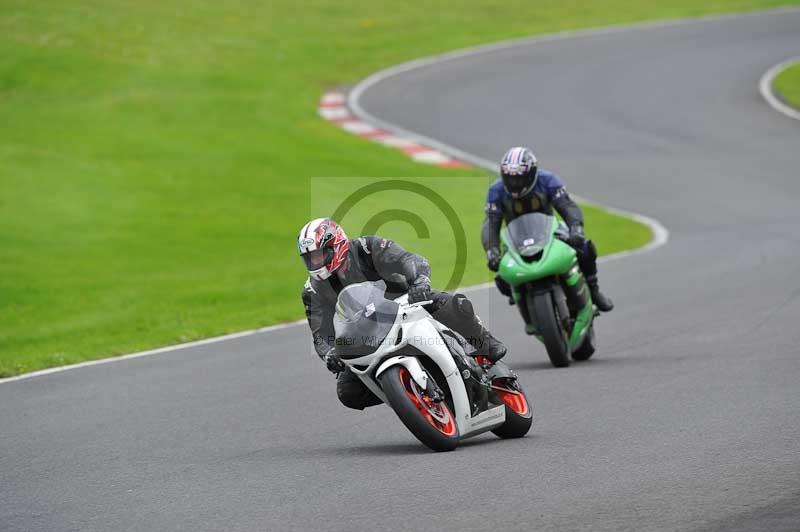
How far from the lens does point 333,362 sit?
25.4ft

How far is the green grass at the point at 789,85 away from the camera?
1262 inches

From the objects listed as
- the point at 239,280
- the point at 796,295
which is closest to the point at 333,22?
the point at 239,280

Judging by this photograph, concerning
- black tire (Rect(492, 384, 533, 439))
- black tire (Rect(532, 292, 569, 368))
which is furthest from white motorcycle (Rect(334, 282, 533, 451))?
black tire (Rect(532, 292, 569, 368))

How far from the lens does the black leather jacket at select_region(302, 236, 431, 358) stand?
788 centimetres

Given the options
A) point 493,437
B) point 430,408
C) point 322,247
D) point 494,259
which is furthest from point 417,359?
point 494,259

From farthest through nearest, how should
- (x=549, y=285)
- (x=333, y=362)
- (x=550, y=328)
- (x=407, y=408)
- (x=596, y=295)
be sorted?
1. (x=596, y=295)
2. (x=549, y=285)
3. (x=550, y=328)
4. (x=333, y=362)
5. (x=407, y=408)

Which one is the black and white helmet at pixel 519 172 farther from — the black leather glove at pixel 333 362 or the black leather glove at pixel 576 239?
the black leather glove at pixel 333 362

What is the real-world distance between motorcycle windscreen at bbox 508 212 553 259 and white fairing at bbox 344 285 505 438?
350 centimetres

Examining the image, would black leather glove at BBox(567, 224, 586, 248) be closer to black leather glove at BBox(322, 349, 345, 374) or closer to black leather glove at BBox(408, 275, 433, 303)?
black leather glove at BBox(408, 275, 433, 303)

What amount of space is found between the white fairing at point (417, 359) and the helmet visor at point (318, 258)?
1.64 feet

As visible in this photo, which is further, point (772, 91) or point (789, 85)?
point (789, 85)

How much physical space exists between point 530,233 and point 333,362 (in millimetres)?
3920

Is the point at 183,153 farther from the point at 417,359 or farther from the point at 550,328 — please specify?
the point at 417,359

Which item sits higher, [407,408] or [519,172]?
[519,172]
